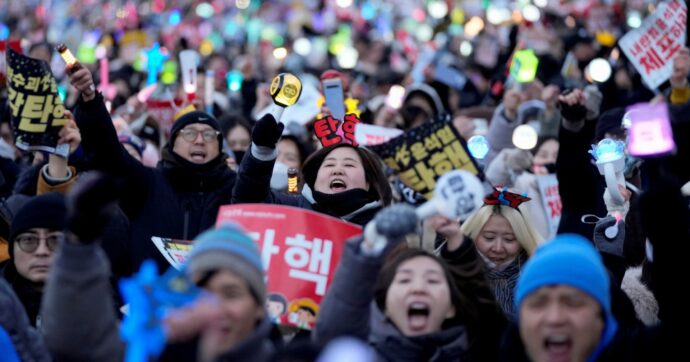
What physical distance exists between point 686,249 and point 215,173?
3.12m

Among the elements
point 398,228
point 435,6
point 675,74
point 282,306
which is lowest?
point 282,306

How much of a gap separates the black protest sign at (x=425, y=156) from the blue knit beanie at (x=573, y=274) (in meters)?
1.57

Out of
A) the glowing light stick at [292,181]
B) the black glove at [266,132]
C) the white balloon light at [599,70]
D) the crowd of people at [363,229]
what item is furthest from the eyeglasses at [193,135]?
the white balloon light at [599,70]

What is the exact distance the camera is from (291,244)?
17.2 feet

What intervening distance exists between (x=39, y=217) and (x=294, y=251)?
1306 mm

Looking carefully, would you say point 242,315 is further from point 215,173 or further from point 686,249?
point 215,173

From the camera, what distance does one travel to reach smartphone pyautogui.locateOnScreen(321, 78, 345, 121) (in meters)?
8.06

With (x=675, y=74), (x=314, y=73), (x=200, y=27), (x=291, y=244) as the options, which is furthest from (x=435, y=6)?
(x=291, y=244)

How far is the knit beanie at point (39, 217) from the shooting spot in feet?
19.3

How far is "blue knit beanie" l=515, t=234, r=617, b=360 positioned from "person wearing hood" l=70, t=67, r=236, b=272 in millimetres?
2674

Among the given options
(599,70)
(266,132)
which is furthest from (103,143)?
(599,70)

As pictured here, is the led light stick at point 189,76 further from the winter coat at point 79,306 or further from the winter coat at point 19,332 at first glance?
the winter coat at point 79,306

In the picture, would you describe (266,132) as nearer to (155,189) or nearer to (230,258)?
(155,189)

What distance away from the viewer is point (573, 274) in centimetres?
435
